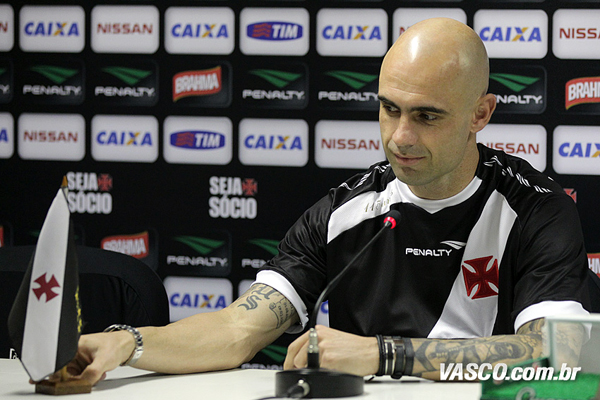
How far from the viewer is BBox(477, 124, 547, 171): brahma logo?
2.29 metres

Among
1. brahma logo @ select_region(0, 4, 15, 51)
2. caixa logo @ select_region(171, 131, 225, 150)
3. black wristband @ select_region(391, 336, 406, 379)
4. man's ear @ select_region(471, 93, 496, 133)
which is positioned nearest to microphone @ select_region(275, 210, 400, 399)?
black wristband @ select_region(391, 336, 406, 379)

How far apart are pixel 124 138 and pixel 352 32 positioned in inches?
37.2

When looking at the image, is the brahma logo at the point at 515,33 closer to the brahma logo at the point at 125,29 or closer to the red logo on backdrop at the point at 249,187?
the red logo on backdrop at the point at 249,187

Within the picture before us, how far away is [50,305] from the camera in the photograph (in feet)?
3.25

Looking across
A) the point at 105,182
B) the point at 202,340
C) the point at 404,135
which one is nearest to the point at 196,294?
the point at 105,182

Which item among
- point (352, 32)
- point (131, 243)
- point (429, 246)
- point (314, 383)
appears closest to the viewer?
point (314, 383)

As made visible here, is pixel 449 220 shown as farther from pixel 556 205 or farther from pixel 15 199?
pixel 15 199

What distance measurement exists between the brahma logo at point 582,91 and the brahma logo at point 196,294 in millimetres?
1377

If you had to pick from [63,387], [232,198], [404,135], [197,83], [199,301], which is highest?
[197,83]

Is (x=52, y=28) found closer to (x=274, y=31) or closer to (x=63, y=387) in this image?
(x=274, y=31)

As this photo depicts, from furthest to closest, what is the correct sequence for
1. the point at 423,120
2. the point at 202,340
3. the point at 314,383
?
the point at 423,120 → the point at 202,340 → the point at 314,383

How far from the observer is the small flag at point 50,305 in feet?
3.25

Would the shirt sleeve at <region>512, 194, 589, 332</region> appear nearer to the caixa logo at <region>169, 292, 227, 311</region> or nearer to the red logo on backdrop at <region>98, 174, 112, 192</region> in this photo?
the caixa logo at <region>169, 292, 227, 311</region>

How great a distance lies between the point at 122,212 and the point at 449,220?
4.74 feet
